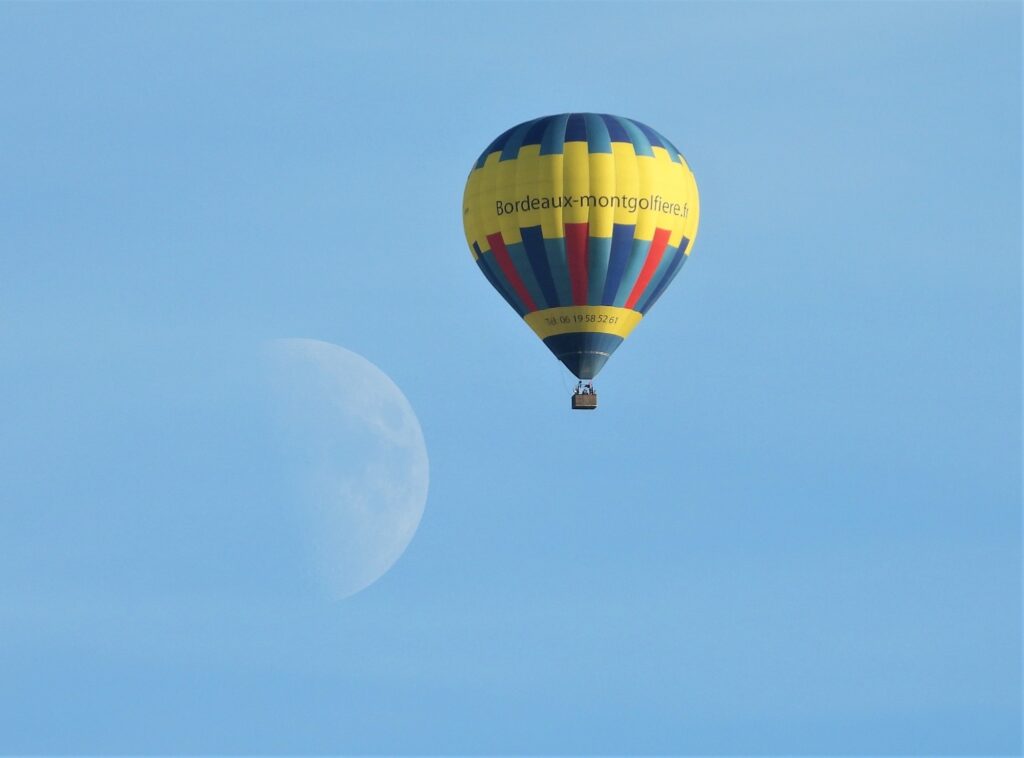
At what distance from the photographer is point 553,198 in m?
125

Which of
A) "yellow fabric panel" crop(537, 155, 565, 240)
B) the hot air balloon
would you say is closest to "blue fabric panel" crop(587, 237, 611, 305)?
the hot air balloon

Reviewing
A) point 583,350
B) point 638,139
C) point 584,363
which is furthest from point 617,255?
point 638,139

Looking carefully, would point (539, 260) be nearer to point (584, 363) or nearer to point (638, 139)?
point (584, 363)

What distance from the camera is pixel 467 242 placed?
421 ft

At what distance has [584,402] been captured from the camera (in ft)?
414

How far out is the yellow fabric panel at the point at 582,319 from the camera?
412 ft

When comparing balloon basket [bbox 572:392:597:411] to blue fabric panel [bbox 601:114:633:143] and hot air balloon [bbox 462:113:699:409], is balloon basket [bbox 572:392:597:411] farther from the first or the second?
blue fabric panel [bbox 601:114:633:143]

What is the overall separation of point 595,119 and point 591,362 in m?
7.54

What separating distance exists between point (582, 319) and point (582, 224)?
3048 mm

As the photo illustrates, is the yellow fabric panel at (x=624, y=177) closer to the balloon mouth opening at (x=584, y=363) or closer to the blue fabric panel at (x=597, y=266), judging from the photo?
the blue fabric panel at (x=597, y=266)

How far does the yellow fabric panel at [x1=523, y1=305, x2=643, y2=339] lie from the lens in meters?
126

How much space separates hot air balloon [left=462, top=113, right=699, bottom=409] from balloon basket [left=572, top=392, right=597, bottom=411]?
44mm

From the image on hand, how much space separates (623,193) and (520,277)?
14.0 feet

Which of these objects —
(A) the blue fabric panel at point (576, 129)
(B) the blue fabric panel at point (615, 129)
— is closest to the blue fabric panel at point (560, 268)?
(A) the blue fabric panel at point (576, 129)
